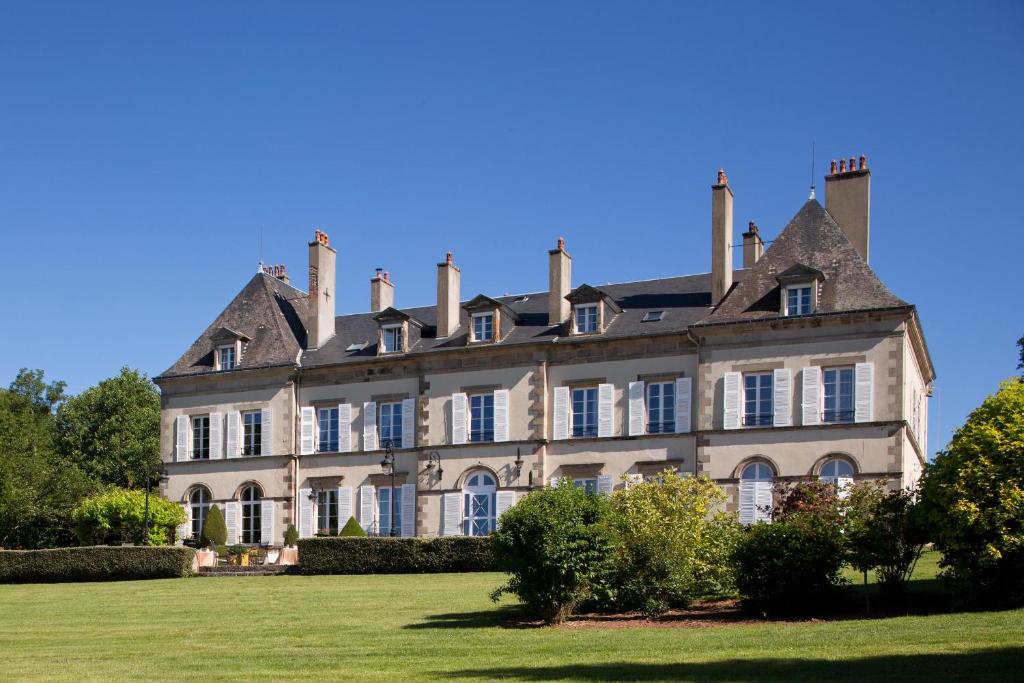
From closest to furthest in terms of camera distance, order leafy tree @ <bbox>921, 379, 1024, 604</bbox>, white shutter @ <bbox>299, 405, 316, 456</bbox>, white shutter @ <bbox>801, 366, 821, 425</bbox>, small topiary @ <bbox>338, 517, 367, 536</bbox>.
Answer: leafy tree @ <bbox>921, 379, 1024, 604</bbox> → white shutter @ <bbox>801, 366, 821, 425</bbox> → small topiary @ <bbox>338, 517, 367, 536</bbox> → white shutter @ <bbox>299, 405, 316, 456</bbox>

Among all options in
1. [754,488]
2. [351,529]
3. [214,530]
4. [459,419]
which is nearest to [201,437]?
[214,530]

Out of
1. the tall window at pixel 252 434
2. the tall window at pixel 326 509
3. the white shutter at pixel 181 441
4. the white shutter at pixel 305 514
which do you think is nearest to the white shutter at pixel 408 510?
the tall window at pixel 326 509

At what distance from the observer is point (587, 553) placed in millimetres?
18484

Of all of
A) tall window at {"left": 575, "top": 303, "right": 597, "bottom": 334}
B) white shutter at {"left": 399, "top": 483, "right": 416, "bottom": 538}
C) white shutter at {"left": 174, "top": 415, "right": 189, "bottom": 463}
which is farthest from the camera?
white shutter at {"left": 174, "top": 415, "right": 189, "bottom": 463}

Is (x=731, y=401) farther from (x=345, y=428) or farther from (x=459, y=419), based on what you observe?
(x=345, y=428)

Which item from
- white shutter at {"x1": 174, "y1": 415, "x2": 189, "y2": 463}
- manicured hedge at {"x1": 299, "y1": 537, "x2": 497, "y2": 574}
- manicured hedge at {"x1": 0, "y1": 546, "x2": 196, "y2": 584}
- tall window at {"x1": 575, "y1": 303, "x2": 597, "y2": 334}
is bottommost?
manicured hedge at {"x1": 0, "y1": 546, "x2": 196, "y2": 584}

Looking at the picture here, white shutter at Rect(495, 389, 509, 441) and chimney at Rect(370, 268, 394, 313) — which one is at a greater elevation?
chimney at Rect(370, 268, 394, 313)

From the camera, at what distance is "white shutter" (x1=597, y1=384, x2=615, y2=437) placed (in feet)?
113

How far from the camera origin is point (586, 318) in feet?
116

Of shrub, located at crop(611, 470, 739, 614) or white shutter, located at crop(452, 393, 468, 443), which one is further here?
white shutter, located at crop(452, 393, 468, 443)

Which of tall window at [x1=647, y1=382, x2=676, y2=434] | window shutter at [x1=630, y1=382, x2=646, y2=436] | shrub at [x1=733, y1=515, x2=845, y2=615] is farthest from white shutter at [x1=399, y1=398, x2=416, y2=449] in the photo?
shrub at [x1=733, y1=515, x2=845, y2=615]

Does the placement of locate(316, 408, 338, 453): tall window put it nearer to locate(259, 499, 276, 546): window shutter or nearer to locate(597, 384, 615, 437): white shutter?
locate(259, 499, 276, 546): window shutter

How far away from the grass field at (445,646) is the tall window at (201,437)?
16452mm

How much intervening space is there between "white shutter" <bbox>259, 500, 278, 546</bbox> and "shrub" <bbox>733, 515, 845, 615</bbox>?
23.3m
